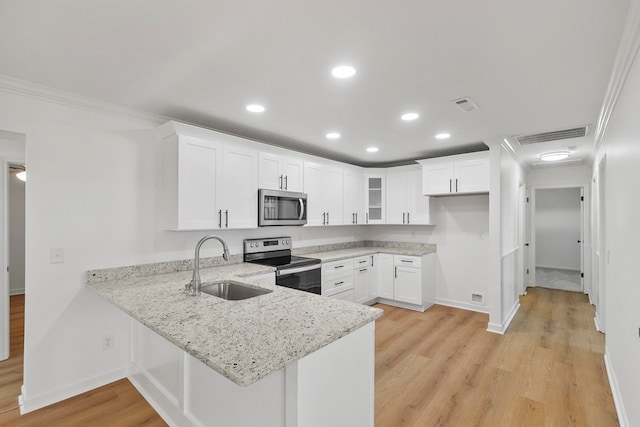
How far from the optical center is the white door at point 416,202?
4.92 meters

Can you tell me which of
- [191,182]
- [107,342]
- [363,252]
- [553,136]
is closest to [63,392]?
A: [107,342]

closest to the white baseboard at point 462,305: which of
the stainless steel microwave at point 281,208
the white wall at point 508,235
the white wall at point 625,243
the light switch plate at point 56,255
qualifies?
the white wall at point 508,235

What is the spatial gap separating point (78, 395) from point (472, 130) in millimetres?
4496

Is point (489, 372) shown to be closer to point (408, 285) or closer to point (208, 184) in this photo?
point (408, 285)

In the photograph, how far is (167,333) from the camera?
1483mm

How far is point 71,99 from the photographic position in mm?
2514

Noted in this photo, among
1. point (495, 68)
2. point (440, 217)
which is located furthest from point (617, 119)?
point (440, 217)

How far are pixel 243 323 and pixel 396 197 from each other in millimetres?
4088

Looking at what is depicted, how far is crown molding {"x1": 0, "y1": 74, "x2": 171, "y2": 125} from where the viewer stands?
7.42ft

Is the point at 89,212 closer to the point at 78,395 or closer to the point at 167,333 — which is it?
the point at 78,395

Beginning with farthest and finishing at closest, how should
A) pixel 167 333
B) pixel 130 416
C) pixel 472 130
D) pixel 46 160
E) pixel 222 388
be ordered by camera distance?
pixel 472 130 < pixel 46 160 < pixel 130 416 < pixel 222 388 < pixel 167 333

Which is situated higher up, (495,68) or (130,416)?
(495,68)

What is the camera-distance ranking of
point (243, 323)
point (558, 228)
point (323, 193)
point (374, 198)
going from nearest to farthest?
point (243, 323)
point (323, 193)
point (374, 198)
point (558, 228)

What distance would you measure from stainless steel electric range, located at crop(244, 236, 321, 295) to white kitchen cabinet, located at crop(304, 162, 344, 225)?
560 millimetres
